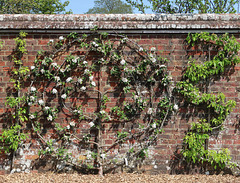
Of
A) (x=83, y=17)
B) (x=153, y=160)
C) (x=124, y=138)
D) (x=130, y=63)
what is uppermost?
(x=83, y=17)

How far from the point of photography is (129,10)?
20.9 meters

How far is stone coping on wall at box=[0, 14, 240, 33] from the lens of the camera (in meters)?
3.84

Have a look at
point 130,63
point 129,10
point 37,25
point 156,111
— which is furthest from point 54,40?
point 129,10

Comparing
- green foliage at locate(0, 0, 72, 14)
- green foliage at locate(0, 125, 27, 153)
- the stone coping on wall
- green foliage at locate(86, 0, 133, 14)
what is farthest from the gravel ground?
green foliage at locate(86, 0, 133, 14)

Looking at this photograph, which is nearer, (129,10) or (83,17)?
(83,17)

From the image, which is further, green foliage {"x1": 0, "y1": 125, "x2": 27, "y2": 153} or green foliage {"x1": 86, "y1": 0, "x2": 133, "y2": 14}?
green foliage {"x1": 86, "y1": 0, "x2": 133, "y2": 14}

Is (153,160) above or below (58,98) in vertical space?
below

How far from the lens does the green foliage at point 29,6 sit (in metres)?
12.6

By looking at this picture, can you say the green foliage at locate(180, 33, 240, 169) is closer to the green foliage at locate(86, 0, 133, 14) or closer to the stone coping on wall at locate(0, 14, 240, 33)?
the stone coping on wall at locate(0, 14, 240, 33)

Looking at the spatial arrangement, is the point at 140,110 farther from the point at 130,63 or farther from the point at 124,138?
the point at 130,63

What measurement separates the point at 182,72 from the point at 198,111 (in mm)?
663

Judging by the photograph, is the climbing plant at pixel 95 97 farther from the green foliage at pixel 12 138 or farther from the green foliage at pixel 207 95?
the green foliage at pixel 207 95

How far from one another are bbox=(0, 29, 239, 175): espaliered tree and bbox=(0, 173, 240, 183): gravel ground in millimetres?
189

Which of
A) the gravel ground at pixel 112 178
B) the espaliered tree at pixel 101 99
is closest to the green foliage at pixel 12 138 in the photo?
the espaliered tree at pixel 101 99
